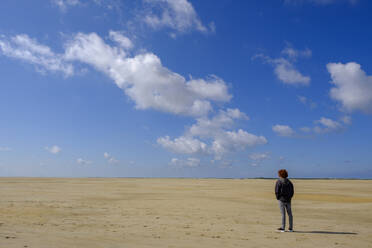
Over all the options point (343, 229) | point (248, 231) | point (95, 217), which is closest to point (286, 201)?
point (248, 231)

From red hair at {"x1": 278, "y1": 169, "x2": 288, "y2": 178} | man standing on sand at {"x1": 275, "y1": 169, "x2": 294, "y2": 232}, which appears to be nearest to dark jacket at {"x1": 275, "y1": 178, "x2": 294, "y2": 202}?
man standing on sand at {"x1": 275, "y1": 169, "x2": 294, "y2": 232}

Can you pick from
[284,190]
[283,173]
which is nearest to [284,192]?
[284,190]

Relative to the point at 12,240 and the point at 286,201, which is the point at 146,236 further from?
the point at 286,201

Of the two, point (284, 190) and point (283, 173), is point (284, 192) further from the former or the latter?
point (283, 173)

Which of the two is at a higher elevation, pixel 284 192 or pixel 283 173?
pixel 283 173

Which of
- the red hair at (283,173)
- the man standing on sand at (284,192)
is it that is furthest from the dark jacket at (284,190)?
the red hair at (283,173)

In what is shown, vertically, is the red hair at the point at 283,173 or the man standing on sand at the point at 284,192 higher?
the red hair at the point at 283,173

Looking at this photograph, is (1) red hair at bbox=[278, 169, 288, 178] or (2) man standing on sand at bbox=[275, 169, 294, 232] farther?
(1) red hair at bbox=[278, 169, 288, 178]

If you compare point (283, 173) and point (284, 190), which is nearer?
point (284, 190)

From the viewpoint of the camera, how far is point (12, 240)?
29.8 feet

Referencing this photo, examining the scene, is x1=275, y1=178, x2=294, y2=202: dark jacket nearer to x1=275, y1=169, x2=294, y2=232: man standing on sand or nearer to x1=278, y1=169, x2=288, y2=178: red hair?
x1=275, y1=169, x2=294, y2=232: man standing on sand

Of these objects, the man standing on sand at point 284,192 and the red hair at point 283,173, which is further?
the red hair at point 283,173

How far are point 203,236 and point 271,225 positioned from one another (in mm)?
4336

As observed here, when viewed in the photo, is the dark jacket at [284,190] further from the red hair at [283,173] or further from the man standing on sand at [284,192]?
the red hair at [283,173]
